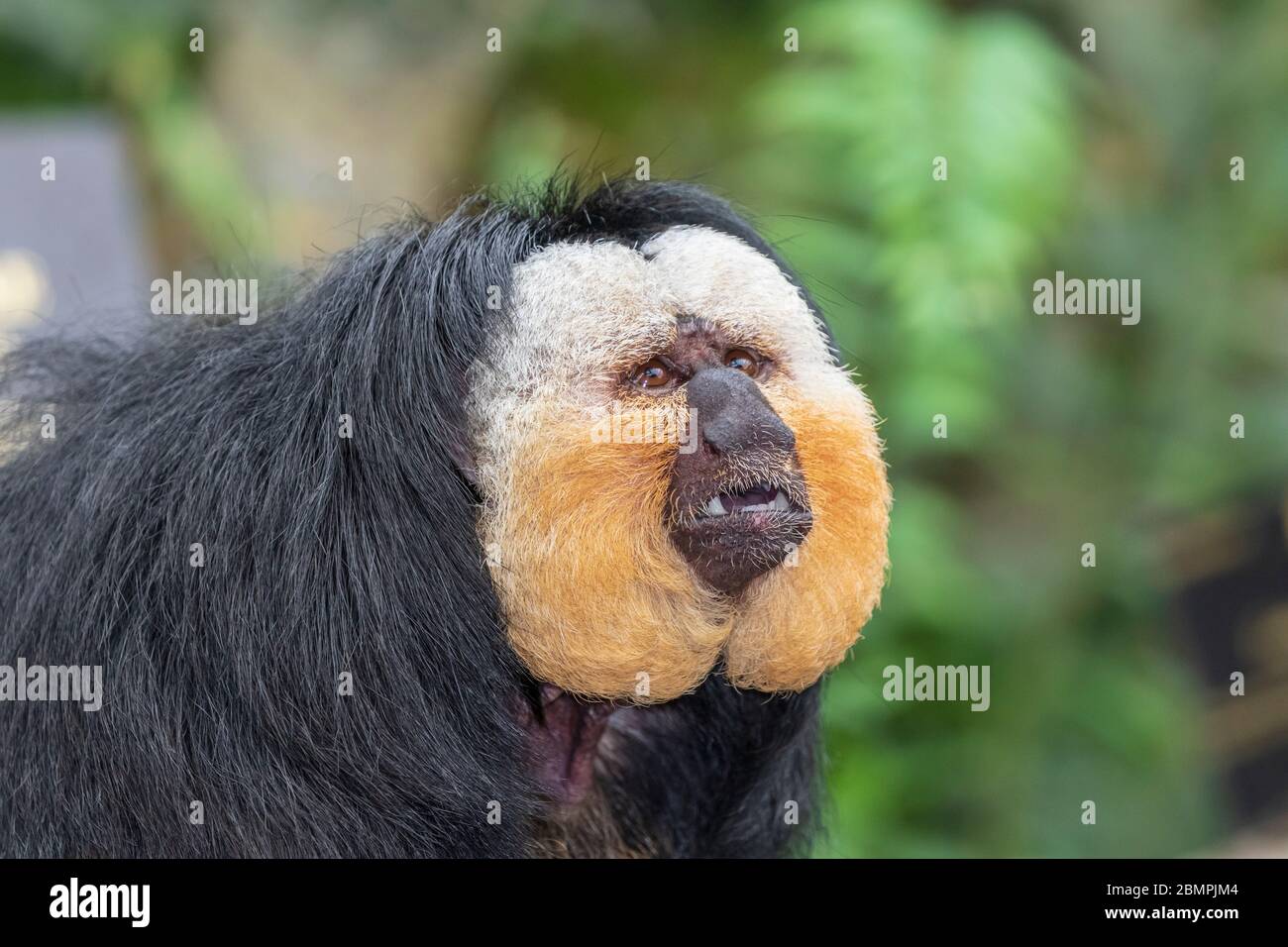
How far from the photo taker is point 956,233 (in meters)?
5.13

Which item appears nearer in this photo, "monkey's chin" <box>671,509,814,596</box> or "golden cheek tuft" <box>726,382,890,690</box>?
"monkey's chin" <box>671,509,814,596</box>

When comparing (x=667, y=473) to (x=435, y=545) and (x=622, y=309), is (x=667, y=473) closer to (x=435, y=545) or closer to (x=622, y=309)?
(x=622, y=309)

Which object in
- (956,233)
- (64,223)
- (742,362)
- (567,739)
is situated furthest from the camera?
(64,223)

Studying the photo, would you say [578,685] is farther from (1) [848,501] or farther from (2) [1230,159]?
(2) [1230,159]

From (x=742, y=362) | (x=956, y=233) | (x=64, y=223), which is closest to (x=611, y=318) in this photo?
(x=742, y=362)

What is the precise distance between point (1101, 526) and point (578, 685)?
4.46 meters

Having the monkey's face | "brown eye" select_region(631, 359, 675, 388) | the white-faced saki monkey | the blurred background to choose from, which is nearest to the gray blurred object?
the blurred background

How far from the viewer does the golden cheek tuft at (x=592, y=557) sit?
261 cm

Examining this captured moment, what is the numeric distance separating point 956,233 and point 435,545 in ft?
10.3

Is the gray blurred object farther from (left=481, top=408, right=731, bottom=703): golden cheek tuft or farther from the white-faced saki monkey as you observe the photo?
(left=481, top=408, right=731, bottom=703): golden cheek tuft

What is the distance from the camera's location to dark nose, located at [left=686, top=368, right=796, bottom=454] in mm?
2619

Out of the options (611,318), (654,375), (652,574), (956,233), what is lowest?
(652,574)

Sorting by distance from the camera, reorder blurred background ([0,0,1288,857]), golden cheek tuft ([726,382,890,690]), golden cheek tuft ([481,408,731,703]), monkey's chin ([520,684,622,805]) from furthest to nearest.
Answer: blurred background ([0,0,1288,857]), monkey's chin ([520,684,622,805]), golden cheek tuft ([726,382,890,690]), golden cheek tuft ([481,408,731,703])

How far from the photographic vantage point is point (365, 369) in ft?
8.82
